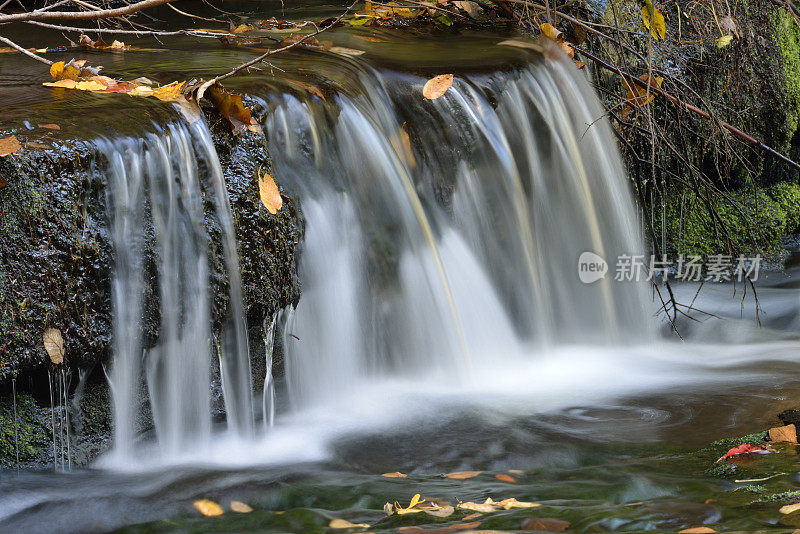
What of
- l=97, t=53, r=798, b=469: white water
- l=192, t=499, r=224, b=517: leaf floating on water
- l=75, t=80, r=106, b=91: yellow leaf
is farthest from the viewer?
l=75, t=80, r=106, b=91: yellow leaf

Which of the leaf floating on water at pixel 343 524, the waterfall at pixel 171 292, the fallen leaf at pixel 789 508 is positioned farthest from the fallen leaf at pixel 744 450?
the waterfall at pixel 171 292

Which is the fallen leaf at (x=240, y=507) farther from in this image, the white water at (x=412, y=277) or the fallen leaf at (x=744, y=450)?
the fallen leaf at (x=744, y=450)

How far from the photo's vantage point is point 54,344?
2.46 m

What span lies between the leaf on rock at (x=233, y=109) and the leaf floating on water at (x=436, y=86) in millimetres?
1096

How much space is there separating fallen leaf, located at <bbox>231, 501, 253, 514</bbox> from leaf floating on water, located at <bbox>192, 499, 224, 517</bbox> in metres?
0.04

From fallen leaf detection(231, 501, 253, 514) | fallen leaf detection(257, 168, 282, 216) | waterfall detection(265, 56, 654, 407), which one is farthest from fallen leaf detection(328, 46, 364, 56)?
fallen leaf detection(231, 501, 253, 514)

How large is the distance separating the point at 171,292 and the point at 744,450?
176cm

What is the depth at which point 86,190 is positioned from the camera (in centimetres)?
255

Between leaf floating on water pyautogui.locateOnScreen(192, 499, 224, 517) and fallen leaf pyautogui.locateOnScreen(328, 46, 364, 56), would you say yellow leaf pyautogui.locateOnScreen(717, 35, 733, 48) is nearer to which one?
fallen leaf pyautogui.locateOnScreen(328, 46, 364, 56)

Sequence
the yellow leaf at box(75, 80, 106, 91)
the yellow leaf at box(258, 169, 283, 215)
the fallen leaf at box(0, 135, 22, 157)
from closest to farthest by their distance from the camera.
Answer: the fallen leaf at box(0, 135, 22, 157) < the yellow leaf at box(258, 169, 283, 215) < the yellow leaf at box(75, 80, 106, 91)

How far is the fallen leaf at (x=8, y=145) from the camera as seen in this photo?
2402mm

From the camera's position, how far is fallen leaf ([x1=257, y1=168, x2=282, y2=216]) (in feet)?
9.62

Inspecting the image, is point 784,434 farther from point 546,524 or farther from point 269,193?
point 269,193

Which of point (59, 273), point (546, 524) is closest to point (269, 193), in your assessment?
point (59, 273)
